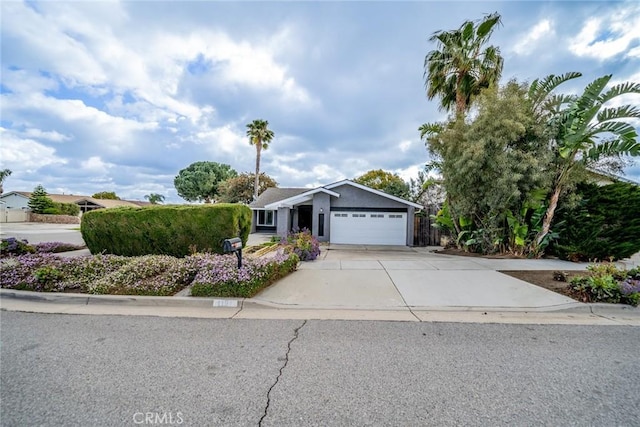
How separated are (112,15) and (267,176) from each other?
93.9 feet

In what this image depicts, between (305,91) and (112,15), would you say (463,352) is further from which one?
(305,91)

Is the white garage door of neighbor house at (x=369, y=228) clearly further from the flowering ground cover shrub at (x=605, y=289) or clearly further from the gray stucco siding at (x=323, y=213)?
the flowering ground cover shrub at (x=605, y=289)

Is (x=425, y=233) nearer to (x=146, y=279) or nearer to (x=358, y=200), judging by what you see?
(x=358, y=200)

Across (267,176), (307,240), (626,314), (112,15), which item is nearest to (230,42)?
(112,15)

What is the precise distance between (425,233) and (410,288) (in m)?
11.3

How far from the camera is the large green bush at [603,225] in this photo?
30.0ft

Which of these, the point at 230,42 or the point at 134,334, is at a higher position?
the point at 230,42

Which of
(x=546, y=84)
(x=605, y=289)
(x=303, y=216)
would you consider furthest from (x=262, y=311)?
(x=303, y=216)

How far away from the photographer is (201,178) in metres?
43.8

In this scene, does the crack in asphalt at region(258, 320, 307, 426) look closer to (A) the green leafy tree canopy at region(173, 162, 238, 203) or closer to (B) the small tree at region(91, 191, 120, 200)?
(A) the green leafy tree canopy at region(173, 162, 238, 203)

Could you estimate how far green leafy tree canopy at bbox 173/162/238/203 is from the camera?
143 feet

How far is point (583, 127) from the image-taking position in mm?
8859

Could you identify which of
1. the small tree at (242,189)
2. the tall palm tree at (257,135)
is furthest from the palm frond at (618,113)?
the small tree at (242,189)

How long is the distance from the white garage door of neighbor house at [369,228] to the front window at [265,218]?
8442mm
